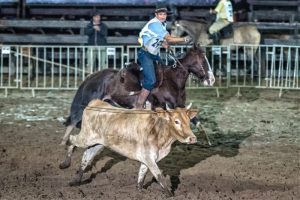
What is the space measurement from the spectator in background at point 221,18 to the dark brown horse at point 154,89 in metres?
9.92

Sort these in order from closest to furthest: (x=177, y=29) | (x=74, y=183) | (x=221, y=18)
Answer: (x=74, y=183), (x=221, y=18), (x=177, y=29)

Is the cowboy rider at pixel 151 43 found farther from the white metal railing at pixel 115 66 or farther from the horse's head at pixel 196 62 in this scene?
the white metal railing at pixel 115 66

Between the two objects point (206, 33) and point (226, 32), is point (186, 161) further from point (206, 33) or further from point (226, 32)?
point (206, 33)

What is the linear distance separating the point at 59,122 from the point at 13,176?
4744 millimetres

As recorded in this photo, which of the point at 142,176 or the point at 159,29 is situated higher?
the point at 159,29

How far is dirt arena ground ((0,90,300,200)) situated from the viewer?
8.80 metres

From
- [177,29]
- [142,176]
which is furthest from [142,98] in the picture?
[177,29]

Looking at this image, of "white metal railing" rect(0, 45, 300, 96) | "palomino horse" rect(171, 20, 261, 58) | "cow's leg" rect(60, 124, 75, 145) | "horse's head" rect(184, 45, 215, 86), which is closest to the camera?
"horse's head" rect(184, 45, 215, 86)

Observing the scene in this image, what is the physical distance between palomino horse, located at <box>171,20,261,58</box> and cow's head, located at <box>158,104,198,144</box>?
528 inches

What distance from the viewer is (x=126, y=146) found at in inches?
340

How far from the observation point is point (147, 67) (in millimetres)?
10656

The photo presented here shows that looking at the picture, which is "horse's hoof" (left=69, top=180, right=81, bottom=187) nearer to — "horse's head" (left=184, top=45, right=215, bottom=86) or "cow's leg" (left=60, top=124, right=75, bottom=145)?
"cow's leg" (left=60, top=124, right=75, bottom=145)

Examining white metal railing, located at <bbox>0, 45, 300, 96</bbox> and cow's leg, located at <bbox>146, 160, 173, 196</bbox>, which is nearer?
cow's leg, located at <bbox>146, 160, 173, 196</bbox>

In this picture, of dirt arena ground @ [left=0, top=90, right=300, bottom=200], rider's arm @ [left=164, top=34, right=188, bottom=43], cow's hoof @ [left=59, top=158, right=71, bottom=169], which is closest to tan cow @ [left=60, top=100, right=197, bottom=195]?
dirt arena ground @ [left=0, top=90, right=300, bottom=200]
